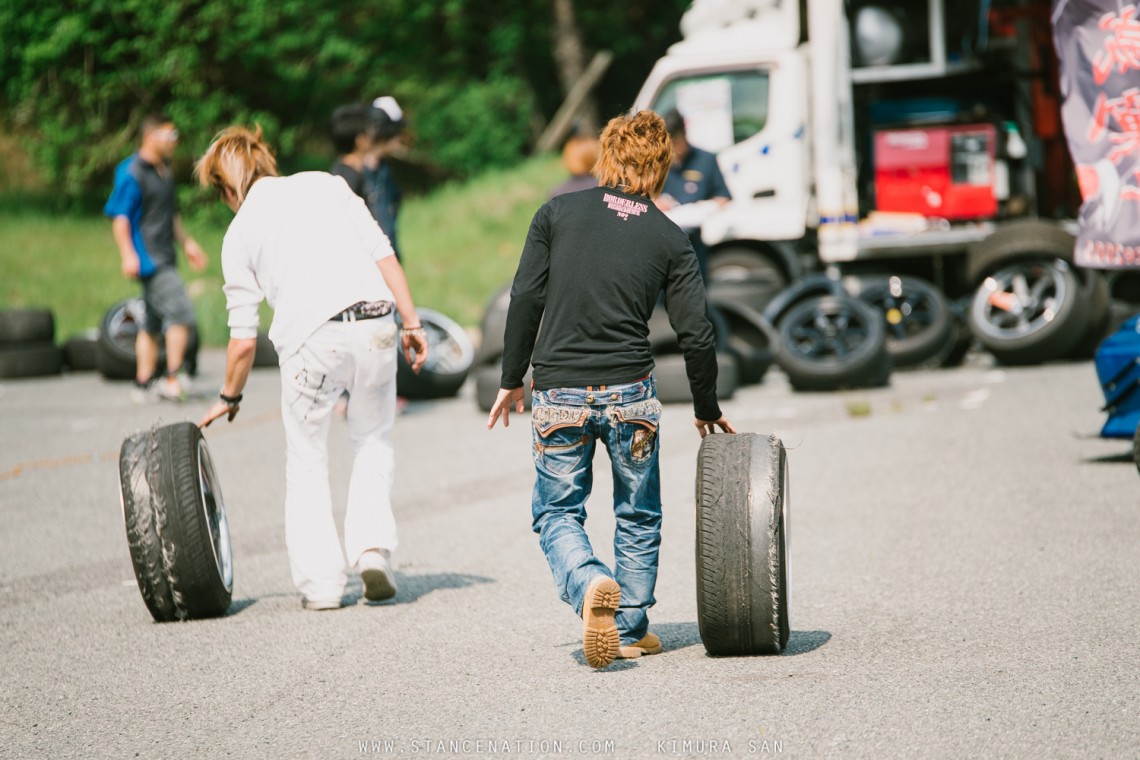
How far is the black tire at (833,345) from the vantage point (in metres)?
11.5

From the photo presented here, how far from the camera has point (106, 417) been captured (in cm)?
1216

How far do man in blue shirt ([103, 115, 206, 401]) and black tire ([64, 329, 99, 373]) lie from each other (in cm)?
367

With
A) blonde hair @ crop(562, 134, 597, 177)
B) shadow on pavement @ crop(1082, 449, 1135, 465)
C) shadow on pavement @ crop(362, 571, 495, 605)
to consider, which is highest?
blonde hair @ crop(562, 134, 597, 177)

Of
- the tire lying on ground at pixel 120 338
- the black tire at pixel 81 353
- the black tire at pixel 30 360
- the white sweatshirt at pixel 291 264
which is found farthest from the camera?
the black tire at pixel 81 353

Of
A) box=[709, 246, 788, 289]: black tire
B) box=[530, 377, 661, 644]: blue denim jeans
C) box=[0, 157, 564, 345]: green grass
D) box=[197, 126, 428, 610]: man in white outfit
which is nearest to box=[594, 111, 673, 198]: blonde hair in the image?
box=[530, 377, 661, 644]: blue denim jeans

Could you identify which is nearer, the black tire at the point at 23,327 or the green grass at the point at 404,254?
the black tire at the point at 23,327

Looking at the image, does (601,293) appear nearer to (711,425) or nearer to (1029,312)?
(711,425)

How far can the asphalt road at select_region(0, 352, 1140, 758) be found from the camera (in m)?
4.21

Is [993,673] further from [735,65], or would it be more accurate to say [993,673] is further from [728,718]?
[735,65]

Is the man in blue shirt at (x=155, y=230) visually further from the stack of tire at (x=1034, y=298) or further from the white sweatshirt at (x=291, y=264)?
the stack of tire at (x=1034, y=298)

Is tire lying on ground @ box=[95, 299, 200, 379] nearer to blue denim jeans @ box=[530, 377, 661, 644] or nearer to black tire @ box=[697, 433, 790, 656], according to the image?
blue denim jeans @ box=[530, 377, 661, 644]

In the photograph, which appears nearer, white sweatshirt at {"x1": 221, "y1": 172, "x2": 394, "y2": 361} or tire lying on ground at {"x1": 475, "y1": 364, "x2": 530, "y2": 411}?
white sweatshirt at {"x1": 221, "y1": 172, "x2": 394, "y2": 361}

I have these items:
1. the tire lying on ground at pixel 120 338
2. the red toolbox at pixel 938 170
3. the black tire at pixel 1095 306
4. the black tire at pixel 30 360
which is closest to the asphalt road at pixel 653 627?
the black tire at pixel 1095 306

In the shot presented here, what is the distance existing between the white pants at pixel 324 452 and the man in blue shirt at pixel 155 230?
5908 millimetres
